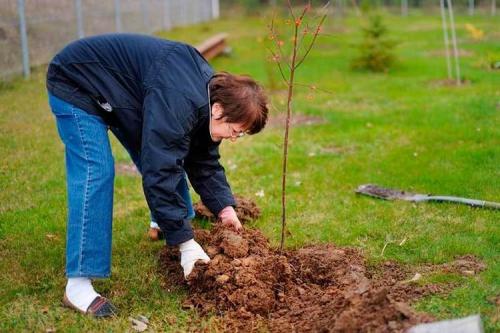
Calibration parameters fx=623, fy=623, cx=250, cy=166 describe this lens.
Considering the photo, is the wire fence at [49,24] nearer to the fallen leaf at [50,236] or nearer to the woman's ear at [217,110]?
the fallen leaf at [50,236]

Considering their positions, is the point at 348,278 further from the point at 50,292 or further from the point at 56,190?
the point at 56,190

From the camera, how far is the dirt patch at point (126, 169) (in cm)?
610

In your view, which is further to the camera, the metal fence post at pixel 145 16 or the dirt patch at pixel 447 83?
the metal fence post at pixel 145 16

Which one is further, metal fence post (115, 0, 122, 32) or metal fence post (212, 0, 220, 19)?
metal fence post (212, 0, 220, 19)

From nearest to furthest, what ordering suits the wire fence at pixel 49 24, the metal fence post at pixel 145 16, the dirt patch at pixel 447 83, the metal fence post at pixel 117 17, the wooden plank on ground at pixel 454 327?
the wooden plank on ground at pixel 454 327 < the wire fence at pixel 49 24 < the dirt patch at pixel 447 83 < the metal fence post at pixel 117 17 < the metal fence post at pixel 145 16

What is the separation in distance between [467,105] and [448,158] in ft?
8.05

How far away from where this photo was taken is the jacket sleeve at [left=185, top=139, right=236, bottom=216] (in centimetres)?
376

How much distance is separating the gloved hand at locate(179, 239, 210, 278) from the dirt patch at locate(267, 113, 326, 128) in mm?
4726

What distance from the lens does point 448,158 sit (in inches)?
240

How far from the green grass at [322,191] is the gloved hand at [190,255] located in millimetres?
209

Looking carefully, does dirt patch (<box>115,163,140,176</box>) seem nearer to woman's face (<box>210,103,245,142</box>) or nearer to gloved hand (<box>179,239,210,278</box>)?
gloved hand (<box>179,239,210,278</box>)

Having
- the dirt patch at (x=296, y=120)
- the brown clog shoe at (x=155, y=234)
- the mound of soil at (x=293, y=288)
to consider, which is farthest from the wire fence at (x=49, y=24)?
the mound of soil at (x=293, y=288)

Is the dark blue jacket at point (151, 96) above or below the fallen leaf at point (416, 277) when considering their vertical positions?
above

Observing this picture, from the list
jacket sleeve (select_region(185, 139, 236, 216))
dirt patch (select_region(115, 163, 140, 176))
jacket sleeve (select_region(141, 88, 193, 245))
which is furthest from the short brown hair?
dirt patch (select_region(115, 163, 140, 176))
